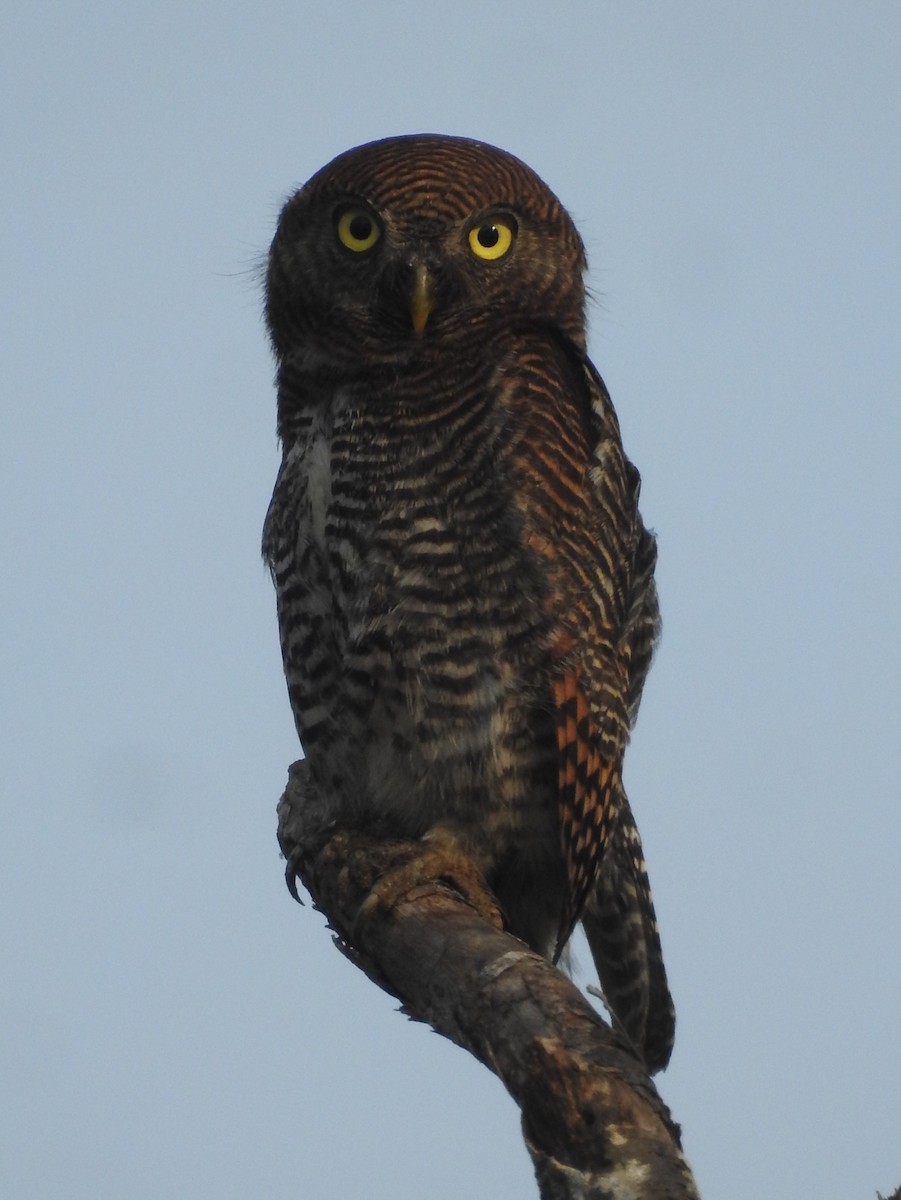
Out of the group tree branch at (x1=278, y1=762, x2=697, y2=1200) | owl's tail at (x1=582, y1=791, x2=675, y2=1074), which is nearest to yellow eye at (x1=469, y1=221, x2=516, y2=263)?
owl's tail at (x1=582, y1=791, x2=675, y2=1074)

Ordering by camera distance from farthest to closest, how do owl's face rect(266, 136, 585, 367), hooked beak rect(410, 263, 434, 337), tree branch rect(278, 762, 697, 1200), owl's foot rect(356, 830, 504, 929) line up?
owl's face rect(266, 136, 585, 367) → hooked beak rect(410, 263, 434, 337) → owl's foot rect(356, 830, 504, 929) → tree branch rect(278, 762, 697, 1200)

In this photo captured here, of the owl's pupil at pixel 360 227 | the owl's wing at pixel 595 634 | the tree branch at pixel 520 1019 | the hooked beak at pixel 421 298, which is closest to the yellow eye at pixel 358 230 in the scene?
the owl's pupil at pixel 360 227

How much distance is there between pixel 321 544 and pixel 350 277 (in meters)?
1.03

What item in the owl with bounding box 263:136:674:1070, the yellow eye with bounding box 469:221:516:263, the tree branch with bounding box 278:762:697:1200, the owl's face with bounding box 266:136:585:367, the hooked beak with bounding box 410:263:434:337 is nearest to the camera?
the tree branch with bounding box 278:762:697:1200

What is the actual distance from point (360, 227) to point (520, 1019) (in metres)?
3.15

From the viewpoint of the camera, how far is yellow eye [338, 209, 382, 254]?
596 centimetres

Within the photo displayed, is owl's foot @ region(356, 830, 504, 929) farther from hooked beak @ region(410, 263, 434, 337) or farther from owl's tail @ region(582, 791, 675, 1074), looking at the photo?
hooked beak @ region(410, 263, 434, 337)

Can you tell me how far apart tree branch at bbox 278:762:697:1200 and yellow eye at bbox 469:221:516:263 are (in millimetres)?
2162

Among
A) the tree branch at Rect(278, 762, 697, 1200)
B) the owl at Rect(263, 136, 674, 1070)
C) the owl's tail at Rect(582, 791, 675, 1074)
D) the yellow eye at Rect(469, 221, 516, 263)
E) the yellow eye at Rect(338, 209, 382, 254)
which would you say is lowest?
the tree branch at Rect(278, 762, 697, 1200)

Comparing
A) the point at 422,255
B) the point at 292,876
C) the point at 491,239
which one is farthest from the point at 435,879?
the point at 491,239

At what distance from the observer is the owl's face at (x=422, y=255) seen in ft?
19.1

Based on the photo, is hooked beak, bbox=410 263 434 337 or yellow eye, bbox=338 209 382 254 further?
yellow eye, bbox=338 209 382 254

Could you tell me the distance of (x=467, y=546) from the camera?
5.52m

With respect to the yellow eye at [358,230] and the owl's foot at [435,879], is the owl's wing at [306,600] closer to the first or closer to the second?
the owl's foot at [435,879]
